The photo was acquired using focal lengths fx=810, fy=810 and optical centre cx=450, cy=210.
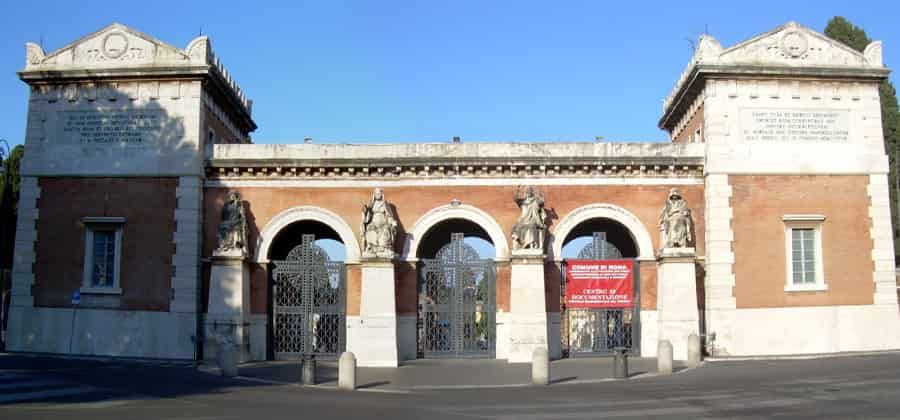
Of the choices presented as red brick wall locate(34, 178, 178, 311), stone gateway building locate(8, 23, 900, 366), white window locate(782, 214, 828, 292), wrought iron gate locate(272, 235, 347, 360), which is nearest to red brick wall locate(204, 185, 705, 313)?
stone gateway building locate(8, 23, 900, 366)

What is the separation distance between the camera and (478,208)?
23.3 meters

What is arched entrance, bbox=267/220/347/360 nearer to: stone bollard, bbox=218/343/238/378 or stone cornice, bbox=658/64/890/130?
stone bollard, bbox=218/343/238/378

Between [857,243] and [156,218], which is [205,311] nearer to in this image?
[156,218]

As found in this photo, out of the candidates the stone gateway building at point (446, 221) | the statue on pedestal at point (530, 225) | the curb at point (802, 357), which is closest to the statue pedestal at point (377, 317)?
the stone gateway building at point (446, 221)

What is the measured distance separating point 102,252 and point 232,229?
3919 millimetres

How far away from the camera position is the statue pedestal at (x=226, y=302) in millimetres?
22281

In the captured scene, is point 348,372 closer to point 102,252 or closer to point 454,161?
point 454,161

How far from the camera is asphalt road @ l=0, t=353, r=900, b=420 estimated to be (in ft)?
40.5

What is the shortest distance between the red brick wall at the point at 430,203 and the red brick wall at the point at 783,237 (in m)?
1.36

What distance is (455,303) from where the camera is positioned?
23.4m

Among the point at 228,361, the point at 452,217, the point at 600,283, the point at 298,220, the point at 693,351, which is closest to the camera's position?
the point at 228,361

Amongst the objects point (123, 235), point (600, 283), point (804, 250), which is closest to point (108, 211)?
point (123, 235)

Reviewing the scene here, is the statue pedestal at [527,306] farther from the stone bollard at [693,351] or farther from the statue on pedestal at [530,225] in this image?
the stone bollard at [693,351]

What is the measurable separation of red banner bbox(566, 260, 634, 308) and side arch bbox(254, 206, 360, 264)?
631 cm
